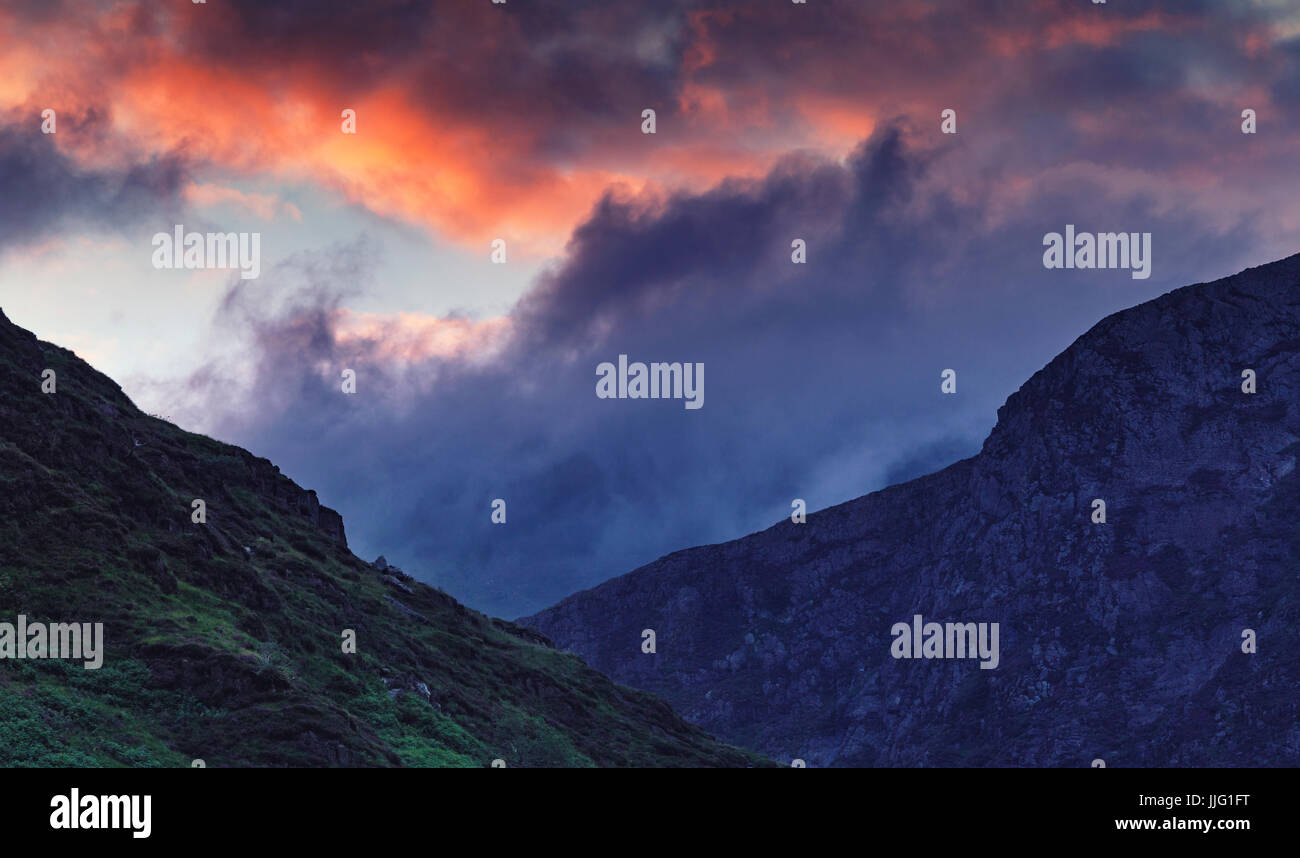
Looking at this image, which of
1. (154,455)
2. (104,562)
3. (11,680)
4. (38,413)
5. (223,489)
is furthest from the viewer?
(223,489)

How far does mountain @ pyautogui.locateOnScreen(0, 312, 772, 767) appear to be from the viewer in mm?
70500

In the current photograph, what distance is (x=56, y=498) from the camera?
85.9m

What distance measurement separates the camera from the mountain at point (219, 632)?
7050 cm

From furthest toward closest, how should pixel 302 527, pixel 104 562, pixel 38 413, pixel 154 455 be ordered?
1. pixel 302 527
2. pixel 154 455
3. pixel 38 413
4. pixel 104 562

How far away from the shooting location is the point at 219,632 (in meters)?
82.6
